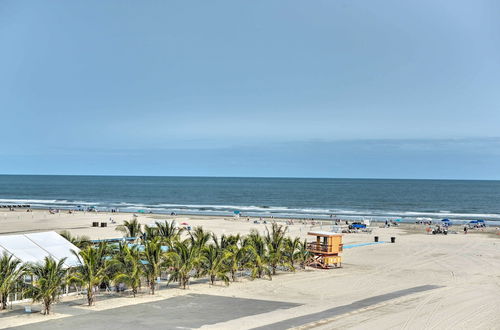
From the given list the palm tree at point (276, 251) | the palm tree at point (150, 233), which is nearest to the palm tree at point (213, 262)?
the palm tree at point (276, 251)

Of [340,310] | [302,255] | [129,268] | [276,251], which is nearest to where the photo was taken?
[340,310]

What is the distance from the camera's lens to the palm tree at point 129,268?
22.8 meters

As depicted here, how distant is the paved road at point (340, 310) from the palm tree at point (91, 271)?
25.1 feet

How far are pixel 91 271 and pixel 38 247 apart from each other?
465 centimetres

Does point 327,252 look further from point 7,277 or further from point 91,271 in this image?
point 7,277

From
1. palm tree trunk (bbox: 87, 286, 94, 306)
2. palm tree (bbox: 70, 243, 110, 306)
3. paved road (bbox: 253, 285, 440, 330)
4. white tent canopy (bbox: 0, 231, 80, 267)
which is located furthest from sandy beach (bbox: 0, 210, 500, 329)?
white tent canopy (bbox: 0, 231, 80, 267)

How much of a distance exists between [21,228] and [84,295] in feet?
117

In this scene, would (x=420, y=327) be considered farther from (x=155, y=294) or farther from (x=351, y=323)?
(x=155, y=294)

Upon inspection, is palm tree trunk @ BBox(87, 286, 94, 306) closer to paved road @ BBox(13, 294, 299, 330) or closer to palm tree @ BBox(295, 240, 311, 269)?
paved road @ BBox(13, 294, 299, 330)

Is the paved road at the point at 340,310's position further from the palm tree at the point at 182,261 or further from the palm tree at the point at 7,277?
the palm tree at the point at 7,277

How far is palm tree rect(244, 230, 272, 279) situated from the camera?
2825 cm

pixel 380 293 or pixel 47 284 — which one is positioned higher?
pixel 47 284

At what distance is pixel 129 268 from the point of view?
23359 mm

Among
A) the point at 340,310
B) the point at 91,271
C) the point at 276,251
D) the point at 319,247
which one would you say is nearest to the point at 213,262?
the point at 276,251
